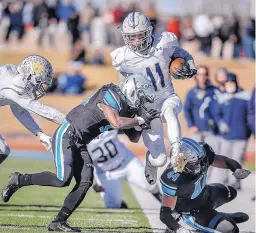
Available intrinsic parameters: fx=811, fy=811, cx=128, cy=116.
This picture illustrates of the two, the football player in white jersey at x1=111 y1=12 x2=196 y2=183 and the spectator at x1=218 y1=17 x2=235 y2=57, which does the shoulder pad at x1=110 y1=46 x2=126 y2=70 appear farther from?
the spectator at x1=218 y1=17 x2=235 y2=57

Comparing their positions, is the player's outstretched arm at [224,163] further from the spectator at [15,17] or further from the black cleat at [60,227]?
the spectator at [15,17]

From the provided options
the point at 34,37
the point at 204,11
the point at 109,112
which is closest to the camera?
the point at 109,112

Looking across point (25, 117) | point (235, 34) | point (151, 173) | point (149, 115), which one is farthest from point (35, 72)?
point (235, 34)

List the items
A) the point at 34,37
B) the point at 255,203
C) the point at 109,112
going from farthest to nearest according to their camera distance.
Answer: the point at 34,37
the point at 255,203
the point at 109,112

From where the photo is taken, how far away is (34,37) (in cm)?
2159

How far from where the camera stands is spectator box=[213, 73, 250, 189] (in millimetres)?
10672

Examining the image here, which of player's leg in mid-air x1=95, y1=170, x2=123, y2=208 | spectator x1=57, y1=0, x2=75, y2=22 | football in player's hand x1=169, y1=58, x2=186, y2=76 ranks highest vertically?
football in player's hand x1=169, y1=58, x2=186, y2=76

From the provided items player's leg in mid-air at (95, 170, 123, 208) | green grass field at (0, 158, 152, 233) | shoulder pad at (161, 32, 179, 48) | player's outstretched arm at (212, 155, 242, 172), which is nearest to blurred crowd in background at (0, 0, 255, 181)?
green grass field at (0, 158, 152, 233)

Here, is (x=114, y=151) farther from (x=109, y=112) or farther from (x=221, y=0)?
(x=221, y=0)

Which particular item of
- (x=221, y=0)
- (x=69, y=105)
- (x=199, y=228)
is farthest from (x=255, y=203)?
(x=221, y=0)

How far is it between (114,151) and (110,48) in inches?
538

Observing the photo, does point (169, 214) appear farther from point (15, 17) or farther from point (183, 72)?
point (15, 17)

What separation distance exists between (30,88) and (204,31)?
602 inches

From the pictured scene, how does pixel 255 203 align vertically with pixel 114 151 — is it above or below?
below
